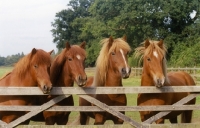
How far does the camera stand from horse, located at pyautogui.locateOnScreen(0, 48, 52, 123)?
5.25 m

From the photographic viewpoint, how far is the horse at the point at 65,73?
5527mm

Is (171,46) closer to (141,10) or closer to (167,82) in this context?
(141,10)

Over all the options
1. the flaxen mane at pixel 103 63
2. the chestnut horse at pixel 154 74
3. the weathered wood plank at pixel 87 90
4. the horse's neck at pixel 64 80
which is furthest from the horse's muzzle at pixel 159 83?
the horse's neck at pixel 64 80

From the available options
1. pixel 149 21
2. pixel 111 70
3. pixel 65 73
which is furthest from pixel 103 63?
pixel 149 21

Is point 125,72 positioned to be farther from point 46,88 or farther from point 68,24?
point 68,24

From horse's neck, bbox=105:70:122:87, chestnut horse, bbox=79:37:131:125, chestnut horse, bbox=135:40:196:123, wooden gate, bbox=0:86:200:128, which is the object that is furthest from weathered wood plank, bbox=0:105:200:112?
horse's neck, bbox=105:70:122:87

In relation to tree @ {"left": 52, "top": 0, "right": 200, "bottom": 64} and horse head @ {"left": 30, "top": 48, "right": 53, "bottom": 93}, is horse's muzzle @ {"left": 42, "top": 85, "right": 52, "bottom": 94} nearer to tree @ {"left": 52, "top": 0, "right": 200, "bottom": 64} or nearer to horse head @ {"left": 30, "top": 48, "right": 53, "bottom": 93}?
horse head @ {"left": 30, "top": 48, "right": 53, "bottom": 93}

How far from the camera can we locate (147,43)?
607 centimetres

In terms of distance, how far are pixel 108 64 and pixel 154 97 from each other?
115 centimetres

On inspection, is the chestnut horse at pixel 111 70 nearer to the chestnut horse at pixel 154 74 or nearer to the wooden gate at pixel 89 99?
the chestnut horse at pixel 154 74

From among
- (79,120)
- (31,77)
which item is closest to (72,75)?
(31,77)

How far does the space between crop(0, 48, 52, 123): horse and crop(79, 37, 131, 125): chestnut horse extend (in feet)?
4.04

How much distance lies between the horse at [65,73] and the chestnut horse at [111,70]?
0.53 metres

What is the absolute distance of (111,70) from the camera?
6191 mm
